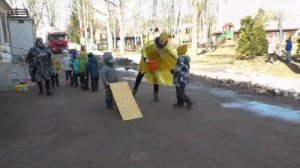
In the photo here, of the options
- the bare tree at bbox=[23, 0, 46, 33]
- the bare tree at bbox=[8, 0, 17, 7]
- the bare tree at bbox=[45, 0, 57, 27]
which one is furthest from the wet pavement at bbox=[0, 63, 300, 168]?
the bare tree at bbox=[45, 0, 57, 27]

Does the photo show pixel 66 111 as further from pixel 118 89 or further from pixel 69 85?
pixel 69 85

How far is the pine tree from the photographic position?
2053 centimetres

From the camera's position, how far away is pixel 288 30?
5153 cm

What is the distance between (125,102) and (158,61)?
2054 millimetres

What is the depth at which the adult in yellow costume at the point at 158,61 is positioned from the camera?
924cm

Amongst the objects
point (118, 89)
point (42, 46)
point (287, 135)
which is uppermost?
point (42, 46)

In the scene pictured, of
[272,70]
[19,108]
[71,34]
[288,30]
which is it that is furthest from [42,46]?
[71,34]

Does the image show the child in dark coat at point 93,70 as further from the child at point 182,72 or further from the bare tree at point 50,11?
the bare tree at point 50,11

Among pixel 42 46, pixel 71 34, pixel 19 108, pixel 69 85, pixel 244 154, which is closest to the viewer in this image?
pixel 244 154

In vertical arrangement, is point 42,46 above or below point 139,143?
above

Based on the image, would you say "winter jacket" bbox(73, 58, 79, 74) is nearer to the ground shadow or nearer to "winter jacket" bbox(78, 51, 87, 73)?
"winter jacket" bbox(78, 51, 87, 73)

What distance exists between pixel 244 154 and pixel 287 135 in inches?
54.9

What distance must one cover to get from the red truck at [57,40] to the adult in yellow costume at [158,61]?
99.4 ft

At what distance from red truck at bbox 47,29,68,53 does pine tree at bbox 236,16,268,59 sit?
22962mm
